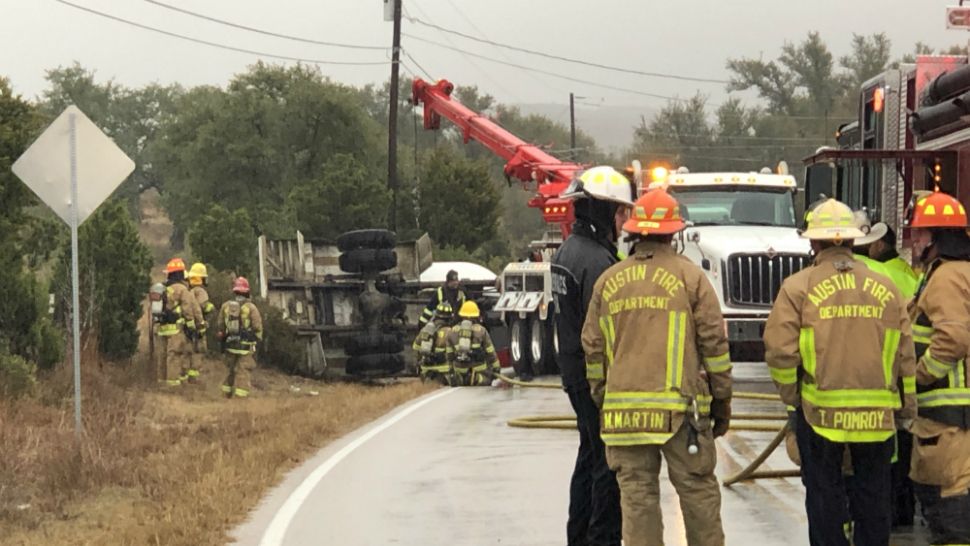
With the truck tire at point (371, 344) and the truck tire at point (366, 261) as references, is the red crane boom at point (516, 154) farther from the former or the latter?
the truck tire at point (371, 344)

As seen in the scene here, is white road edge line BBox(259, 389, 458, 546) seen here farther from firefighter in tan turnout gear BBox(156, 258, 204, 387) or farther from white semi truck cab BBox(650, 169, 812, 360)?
firefighter in tan turnout gear BBox(156, 258, 204, 387)

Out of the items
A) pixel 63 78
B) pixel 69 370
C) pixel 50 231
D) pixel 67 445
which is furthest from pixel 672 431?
pixel 63 78

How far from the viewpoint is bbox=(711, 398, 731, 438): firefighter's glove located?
6965 millimetres

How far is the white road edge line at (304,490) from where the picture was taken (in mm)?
9344

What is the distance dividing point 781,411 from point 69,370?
873 centimetres

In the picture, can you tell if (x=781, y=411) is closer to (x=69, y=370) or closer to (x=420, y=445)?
(x=420, y=445)

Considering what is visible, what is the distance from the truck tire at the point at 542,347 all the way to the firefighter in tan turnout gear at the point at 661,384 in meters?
17.1

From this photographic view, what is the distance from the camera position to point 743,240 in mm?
17953

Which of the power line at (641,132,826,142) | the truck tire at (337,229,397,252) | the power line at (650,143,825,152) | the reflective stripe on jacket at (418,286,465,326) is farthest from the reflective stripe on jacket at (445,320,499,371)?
the power line at (641,132,826,142)

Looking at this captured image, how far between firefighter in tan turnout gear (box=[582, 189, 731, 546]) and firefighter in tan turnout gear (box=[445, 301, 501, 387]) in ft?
54.2

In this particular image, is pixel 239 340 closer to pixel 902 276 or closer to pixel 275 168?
pixel 902 276

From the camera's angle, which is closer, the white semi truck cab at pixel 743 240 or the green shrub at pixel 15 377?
the green shrub at pixel 15 377

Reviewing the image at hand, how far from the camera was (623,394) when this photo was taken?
6895 mm

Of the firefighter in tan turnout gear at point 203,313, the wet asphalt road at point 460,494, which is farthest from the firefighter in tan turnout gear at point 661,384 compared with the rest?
the firefighter in tan turnout gear at point 203,313
